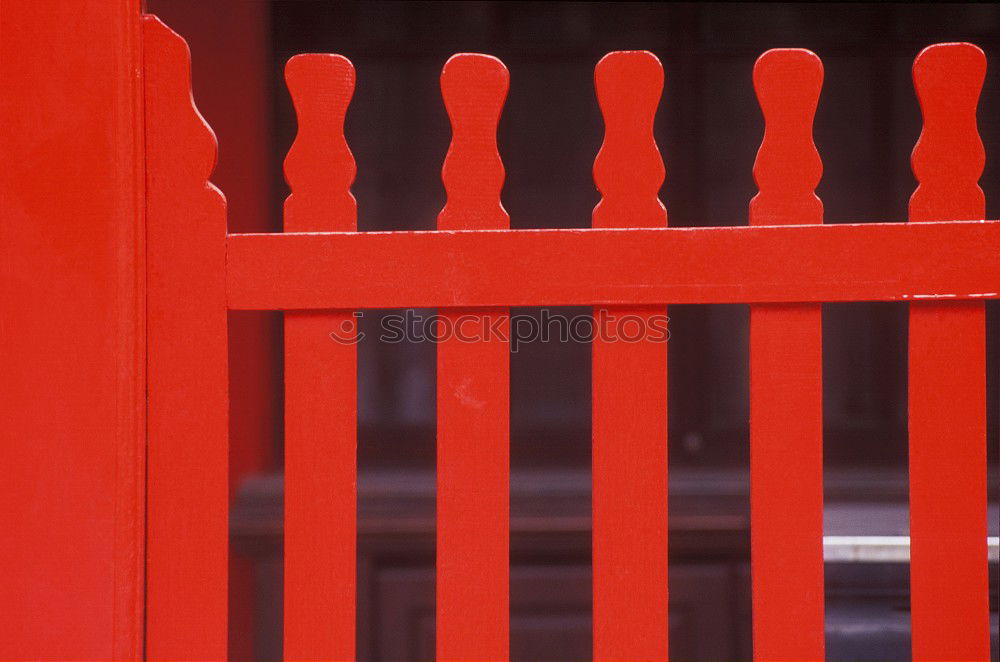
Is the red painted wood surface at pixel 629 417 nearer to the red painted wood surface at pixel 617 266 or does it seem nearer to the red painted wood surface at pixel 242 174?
the red painted wood surface at pixel 617 266

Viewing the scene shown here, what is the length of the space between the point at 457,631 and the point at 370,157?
1.40 metres

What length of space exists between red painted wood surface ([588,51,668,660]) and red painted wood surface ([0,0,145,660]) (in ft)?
1.70

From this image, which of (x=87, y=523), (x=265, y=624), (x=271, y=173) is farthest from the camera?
(x=271, y=173)

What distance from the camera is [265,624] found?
5.13 feet

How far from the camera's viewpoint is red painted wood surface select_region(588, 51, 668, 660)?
84cm

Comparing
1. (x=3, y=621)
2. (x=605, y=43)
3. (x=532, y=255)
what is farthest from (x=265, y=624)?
(x=605, y=43)

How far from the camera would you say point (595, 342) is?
2.75 feet

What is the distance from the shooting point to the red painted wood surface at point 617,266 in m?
0.81

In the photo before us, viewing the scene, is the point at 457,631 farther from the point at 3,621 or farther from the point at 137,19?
the point at 137,19

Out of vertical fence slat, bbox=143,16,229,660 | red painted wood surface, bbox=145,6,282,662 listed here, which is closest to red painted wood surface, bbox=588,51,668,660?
vertical fence slat, bbox=143,16,229,660

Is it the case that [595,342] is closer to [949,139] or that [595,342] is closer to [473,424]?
[473,424]

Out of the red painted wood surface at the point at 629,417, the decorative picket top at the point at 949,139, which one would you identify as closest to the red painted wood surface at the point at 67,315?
the red painted wood surface at the point at 629,417

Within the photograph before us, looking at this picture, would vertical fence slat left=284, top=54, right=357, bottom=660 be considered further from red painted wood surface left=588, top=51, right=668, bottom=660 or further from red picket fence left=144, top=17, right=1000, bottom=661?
red painted wood surface left=588, top=51, right=668, bottom=660

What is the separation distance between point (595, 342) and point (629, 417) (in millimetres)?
92
